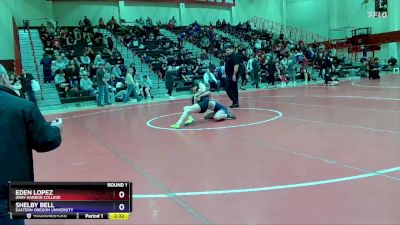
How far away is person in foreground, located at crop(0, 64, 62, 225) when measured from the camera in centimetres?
225

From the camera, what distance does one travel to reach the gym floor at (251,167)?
3.61 meters

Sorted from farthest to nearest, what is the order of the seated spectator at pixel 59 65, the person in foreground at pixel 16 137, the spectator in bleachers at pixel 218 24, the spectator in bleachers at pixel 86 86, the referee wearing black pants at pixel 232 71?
the spectator in bleachers at pixel 218 24 < the seated spectator at pixel 59 65 < the spectator in bleachers at pixel 86 86 < the referee wearing black pants at pixel 232 71 < the person in foreground at pixel 16 137

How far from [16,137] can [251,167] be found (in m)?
3.37

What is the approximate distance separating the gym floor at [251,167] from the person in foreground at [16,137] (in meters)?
1.47

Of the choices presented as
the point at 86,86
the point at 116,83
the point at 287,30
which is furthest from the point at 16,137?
the point at 287,30

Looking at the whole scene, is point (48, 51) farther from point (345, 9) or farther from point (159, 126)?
point (345, 9)

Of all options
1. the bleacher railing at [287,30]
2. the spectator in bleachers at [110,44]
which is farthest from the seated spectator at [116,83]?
the bleacher railing at [287,30]

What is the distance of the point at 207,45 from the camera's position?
2842 cm

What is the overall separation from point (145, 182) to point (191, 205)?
1073 mm

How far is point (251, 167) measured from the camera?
16.8ft

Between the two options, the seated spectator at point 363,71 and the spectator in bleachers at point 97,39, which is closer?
the spectator in bleachers at point 97,39

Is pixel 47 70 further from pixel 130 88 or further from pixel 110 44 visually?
pixel 110 44

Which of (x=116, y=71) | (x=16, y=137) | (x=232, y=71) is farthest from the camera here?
(x=116, y=71)

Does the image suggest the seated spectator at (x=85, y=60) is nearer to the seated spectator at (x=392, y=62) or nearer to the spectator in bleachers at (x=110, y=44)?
the spectator in bleachers at (x=110, y=44)
